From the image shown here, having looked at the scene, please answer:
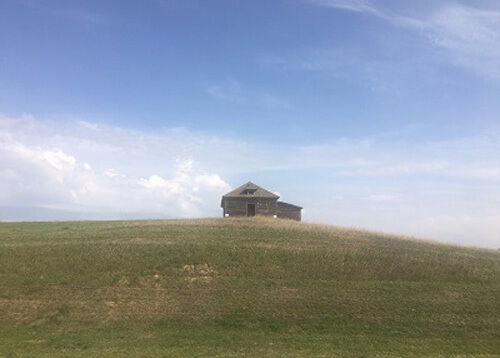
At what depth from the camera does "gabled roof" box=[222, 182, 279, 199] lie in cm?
7031

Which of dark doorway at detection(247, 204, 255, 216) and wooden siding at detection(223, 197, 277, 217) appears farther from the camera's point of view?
dark doorway at detection(247, 204, 255, 216)

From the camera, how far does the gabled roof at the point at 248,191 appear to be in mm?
70312

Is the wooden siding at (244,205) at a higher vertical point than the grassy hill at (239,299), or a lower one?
higher

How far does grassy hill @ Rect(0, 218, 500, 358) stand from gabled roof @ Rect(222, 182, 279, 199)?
2644cm

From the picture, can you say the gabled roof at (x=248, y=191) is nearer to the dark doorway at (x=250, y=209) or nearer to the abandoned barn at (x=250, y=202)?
the abandoned barn at (x=250, y=202)

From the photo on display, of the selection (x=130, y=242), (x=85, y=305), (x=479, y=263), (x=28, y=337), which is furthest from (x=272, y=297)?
(x=479, y=263)

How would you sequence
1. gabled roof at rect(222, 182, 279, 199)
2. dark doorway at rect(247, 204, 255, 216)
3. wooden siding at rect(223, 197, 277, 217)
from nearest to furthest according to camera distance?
gabled roof at rect(222, 182, 279, 199), wooden siding at rect(223, 197, 277, 217), dark doorway at rect(247, 204, 255, 216)

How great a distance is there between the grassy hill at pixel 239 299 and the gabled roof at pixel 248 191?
26438 millimetres

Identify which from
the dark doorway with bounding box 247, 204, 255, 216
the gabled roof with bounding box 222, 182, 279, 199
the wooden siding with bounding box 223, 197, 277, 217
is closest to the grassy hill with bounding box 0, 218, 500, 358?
the wooden siding with bounding box 223, 197, 277, 217

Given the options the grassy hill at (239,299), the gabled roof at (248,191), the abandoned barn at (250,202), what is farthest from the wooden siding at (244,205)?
the grassy hill at (239,299)

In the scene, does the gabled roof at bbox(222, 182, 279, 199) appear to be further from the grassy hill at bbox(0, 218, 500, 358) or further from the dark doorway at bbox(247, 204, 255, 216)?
the grassy hill at bbox(0, 218, 500, 358)

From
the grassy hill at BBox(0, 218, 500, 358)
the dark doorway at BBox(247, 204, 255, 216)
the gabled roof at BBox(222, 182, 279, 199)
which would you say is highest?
the gabled roof at BBox(222, 182, 279, 199)

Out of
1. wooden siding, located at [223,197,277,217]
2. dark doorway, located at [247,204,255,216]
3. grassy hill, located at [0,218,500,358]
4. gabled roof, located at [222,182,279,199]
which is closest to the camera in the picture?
grassy hill, located at [0,218,500,358]

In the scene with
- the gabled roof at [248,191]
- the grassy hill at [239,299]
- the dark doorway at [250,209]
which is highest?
the gabled roof at [248,191]
